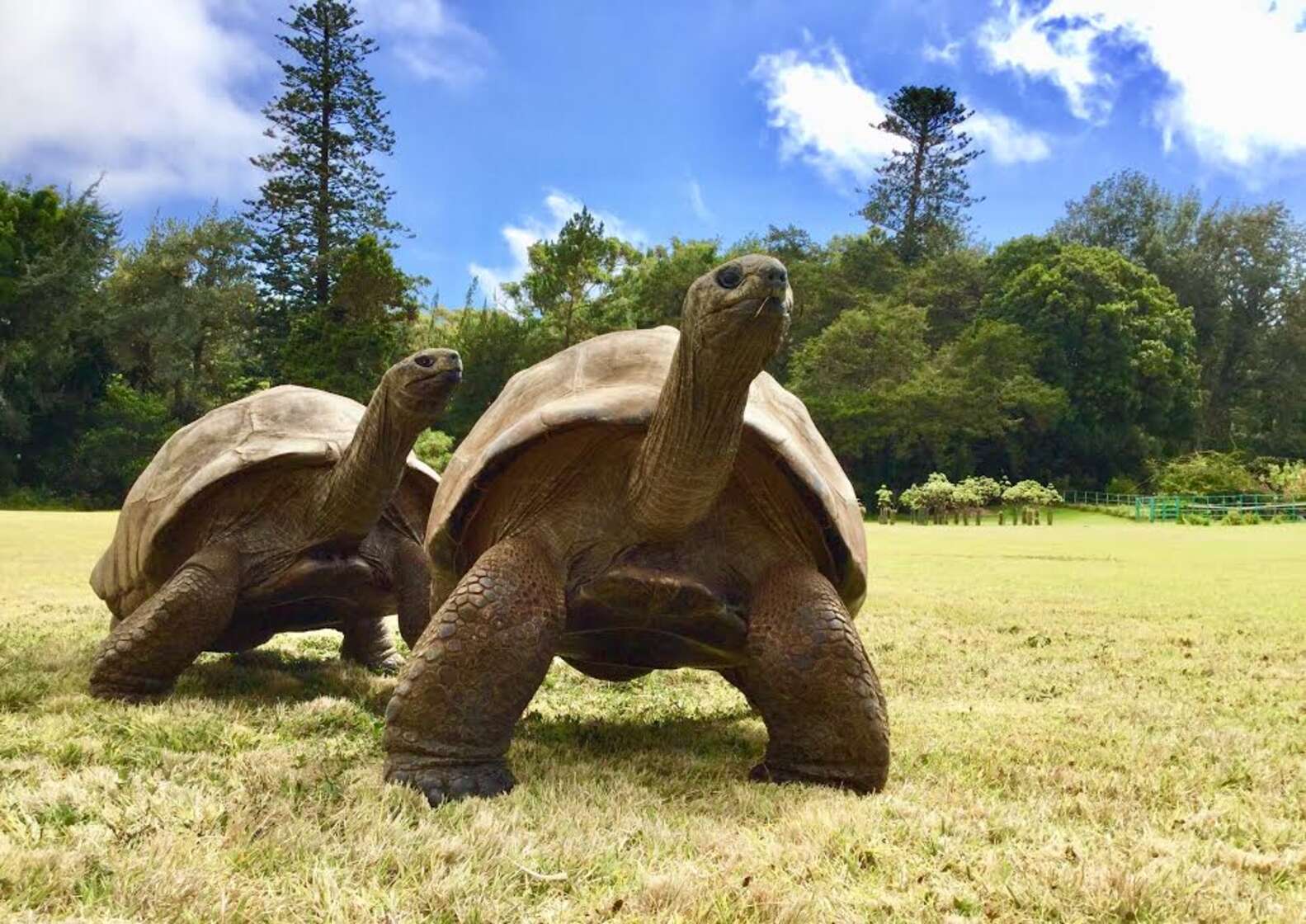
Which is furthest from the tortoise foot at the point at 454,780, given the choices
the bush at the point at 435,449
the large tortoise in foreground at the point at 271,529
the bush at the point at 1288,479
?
the bush at the point at 1288,479

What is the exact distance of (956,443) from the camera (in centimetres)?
4219

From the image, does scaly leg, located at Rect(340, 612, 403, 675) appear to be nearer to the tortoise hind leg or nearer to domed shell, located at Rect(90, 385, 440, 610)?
domed shell, located at Rect(90, 385, 440, 610)

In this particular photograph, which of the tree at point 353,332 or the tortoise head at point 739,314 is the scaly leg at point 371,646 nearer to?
the tortoise head at point 739,314

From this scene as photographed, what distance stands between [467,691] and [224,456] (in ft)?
7.74

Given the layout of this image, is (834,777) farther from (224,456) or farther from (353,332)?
(353,332)

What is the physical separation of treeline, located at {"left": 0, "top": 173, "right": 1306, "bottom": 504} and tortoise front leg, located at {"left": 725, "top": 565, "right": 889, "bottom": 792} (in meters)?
29.0

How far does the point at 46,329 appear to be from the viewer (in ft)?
106

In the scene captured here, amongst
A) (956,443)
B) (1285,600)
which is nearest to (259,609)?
(1285,600)

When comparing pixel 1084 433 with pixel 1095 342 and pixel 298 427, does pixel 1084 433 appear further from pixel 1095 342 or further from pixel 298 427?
pixel 298 427

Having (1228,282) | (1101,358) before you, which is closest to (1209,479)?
(1101,358)

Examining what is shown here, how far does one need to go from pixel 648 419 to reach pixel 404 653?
356cm

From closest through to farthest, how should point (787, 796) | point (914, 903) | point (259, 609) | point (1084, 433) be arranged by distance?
1. point (914, 903)
2. point (787, 796)
3. point (259, 609)
4. point (1084, 433)

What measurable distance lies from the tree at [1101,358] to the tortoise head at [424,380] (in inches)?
1795

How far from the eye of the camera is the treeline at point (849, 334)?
32031mm
